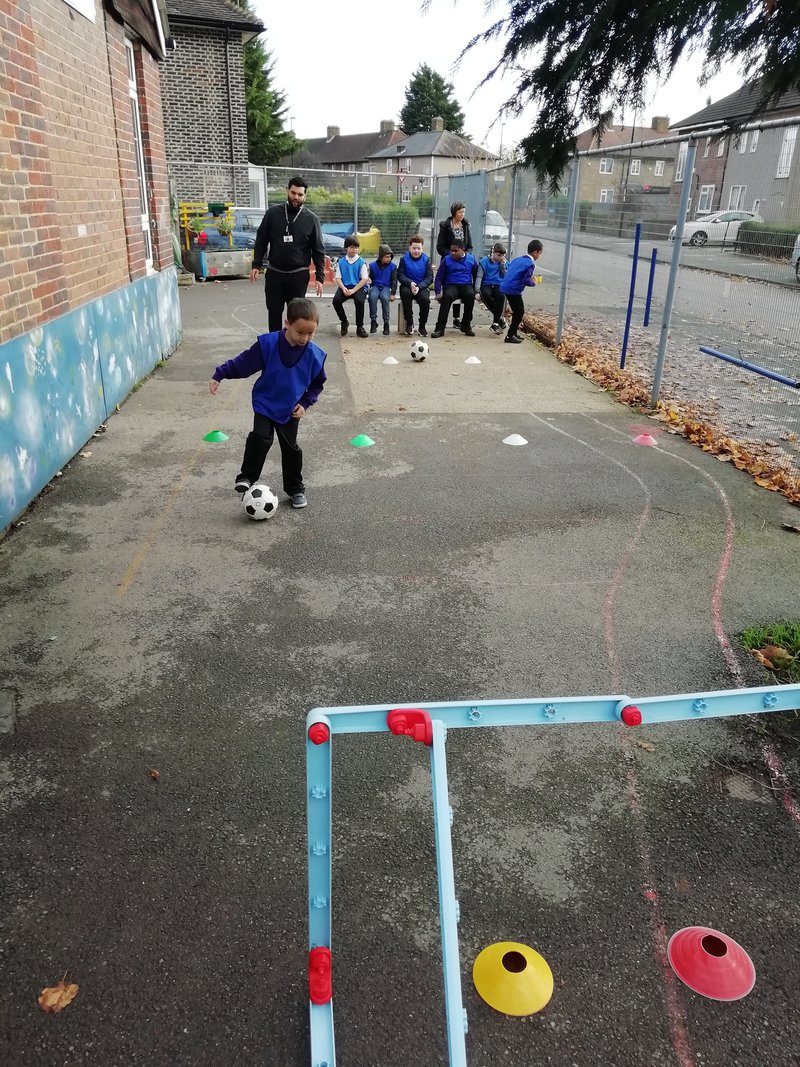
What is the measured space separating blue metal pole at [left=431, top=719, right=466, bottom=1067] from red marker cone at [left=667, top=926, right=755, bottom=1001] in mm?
967

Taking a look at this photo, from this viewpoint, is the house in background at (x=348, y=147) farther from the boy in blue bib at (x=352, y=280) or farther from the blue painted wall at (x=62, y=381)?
the blue painted wall at (x=62, y=381)

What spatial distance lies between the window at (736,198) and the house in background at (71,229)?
575 cm

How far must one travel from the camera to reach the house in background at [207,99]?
2453cm

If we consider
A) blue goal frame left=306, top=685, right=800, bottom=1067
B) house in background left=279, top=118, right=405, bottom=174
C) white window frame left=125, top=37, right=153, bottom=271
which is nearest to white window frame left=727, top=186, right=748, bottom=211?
blue goal frame left=306, top=685, right=800, bottom=1067

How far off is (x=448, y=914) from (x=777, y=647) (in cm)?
306

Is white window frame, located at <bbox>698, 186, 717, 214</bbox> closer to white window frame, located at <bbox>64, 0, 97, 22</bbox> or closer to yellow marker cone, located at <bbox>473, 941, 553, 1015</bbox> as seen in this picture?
white window frame, located at <bbox>64, 0, 97, 22</bbox>

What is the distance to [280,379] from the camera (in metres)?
5.63

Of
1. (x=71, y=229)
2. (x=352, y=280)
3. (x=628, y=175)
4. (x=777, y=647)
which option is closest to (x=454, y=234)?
(x=352, y=280)

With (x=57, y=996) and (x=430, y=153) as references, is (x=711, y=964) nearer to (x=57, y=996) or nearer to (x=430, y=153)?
(x=57, y=996)

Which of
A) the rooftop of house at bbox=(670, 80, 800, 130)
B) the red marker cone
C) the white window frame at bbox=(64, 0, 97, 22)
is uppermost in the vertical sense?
the white window frame at bbox=(64, 0, 97, 22)

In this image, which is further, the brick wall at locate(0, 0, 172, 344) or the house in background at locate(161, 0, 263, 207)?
the house in background at locate(161, 0, 263, 207)

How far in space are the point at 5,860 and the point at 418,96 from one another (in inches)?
3339

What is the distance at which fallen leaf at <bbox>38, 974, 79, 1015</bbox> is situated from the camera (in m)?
2.24

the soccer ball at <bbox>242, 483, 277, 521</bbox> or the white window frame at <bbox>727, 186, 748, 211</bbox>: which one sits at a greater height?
the white window frame at <bbox>727, 186, 748, 211</bbox>
